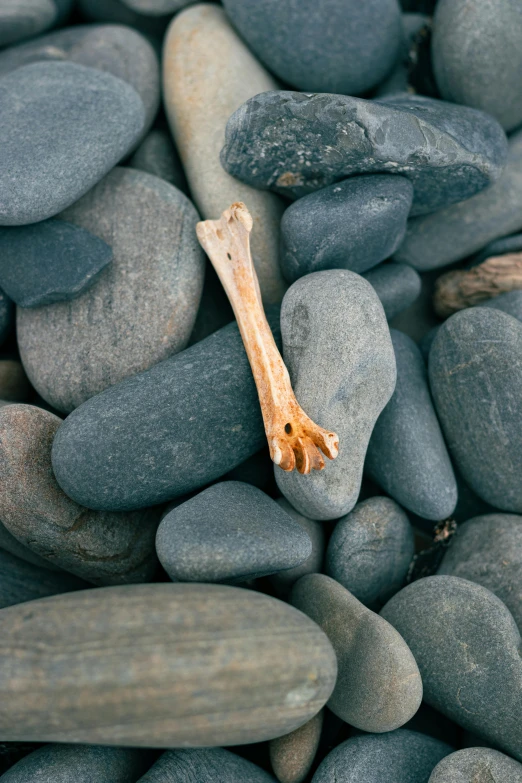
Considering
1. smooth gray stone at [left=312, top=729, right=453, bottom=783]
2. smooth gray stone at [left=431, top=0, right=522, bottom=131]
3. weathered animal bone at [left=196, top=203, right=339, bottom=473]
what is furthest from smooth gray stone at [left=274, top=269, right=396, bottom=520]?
smooth gray stone at [left=431, top=0, right=522, bottom=131]

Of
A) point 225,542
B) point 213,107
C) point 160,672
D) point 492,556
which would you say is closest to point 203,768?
point 160,672

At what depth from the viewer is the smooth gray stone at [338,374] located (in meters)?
1.91

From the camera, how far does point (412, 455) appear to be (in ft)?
6.84

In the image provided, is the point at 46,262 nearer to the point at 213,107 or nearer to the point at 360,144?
the point at 213,107

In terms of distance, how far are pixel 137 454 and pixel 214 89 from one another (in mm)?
1473

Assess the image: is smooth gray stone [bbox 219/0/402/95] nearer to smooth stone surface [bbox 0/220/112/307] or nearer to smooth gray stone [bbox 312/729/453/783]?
smooth stone surface [bbox 0/220/112/307]

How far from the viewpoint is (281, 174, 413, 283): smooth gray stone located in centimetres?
206

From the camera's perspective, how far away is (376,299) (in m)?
2.02

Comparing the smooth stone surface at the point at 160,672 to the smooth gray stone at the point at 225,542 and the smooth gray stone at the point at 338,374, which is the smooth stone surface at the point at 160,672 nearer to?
the smooth gray stone at the point at 225,542

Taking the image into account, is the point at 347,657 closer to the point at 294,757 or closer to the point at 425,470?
the point at 294,757

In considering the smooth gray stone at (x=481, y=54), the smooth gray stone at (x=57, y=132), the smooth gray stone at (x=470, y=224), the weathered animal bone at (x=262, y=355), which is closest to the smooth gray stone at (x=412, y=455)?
the weathered animal bone at (x=262, y=355)

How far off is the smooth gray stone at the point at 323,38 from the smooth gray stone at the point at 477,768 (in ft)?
7.81

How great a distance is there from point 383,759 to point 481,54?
8.13 ft

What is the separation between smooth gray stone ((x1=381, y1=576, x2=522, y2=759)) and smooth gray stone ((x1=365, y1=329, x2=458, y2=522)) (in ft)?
0.93
